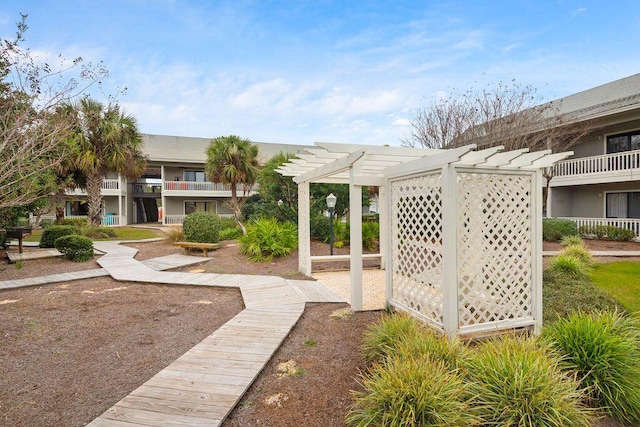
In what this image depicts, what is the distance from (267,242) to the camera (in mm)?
10695

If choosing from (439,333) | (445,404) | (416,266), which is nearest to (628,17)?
(416,266)

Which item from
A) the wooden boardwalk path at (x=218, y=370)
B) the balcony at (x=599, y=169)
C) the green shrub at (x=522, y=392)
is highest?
the balcony at (x=599, y=169)

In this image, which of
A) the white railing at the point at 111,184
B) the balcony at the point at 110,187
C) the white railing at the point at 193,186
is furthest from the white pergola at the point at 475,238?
the white railing at the point at 111,184

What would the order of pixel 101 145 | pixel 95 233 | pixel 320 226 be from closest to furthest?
pixel 320 226 → pixel 95 233 → pixel 101 145

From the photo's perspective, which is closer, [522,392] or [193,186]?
[522,392]

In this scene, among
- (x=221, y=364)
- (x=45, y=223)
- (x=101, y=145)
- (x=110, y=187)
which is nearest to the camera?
(x=221, y=364)

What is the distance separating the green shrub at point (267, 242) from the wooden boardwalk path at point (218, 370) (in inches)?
150

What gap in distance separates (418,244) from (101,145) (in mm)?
17155

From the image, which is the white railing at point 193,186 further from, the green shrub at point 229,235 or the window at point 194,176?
the green shrub at point 229,235

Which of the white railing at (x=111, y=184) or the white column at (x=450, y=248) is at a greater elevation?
the white railing at (x=111, y=184)

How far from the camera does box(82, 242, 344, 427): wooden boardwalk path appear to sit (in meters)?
2.65

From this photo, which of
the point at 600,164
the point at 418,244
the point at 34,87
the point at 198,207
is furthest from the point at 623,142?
the point at 198,207

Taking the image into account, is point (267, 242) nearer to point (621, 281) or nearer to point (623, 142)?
point (621, 281)

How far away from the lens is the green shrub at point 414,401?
2402mm
